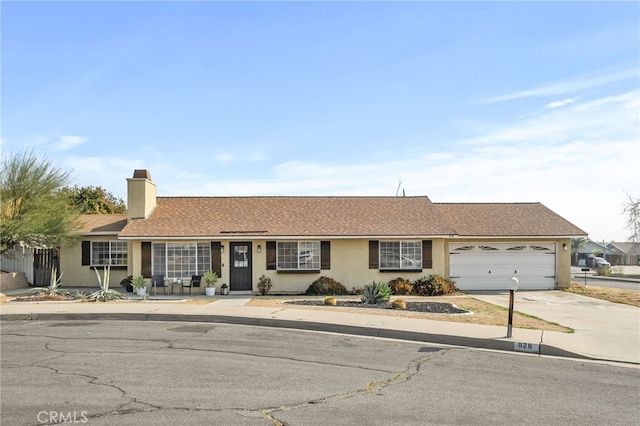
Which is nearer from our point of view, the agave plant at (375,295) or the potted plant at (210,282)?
the agave plant at (375,295)

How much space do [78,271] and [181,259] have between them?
5820 millimetres

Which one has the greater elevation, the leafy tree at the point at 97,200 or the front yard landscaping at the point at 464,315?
the leafy tree at the point at 97,200

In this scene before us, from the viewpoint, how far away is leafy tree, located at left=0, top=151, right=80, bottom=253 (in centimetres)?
2347

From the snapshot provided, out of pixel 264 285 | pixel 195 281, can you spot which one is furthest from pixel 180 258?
pixel 264 285

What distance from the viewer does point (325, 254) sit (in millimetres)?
23891

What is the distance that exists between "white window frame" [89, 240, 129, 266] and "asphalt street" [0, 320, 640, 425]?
13.1m

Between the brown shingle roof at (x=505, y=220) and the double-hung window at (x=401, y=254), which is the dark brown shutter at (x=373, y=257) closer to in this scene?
the double-hung window at (x=401, y=254)

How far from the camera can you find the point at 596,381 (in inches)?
359

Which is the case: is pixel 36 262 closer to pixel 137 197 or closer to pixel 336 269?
pixel 137 197

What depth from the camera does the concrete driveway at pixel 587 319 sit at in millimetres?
11874

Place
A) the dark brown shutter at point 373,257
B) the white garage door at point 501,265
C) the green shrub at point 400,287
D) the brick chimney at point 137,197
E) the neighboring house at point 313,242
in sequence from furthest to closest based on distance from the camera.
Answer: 1. the white garage door at point 501,265
2. the brick chimney at point 137,197
3. the dark brown shutter at point 373,257
4. the neighboring house at point 313,242
5. the green shrub at point 400,287

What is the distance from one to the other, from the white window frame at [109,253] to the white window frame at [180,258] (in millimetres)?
3062

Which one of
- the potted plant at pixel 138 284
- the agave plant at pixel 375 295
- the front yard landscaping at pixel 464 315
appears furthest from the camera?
the potted plant at pixel 138 284

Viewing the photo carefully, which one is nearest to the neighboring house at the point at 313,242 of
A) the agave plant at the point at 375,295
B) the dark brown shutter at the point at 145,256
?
the dark brown shutter at the point at 145,256
